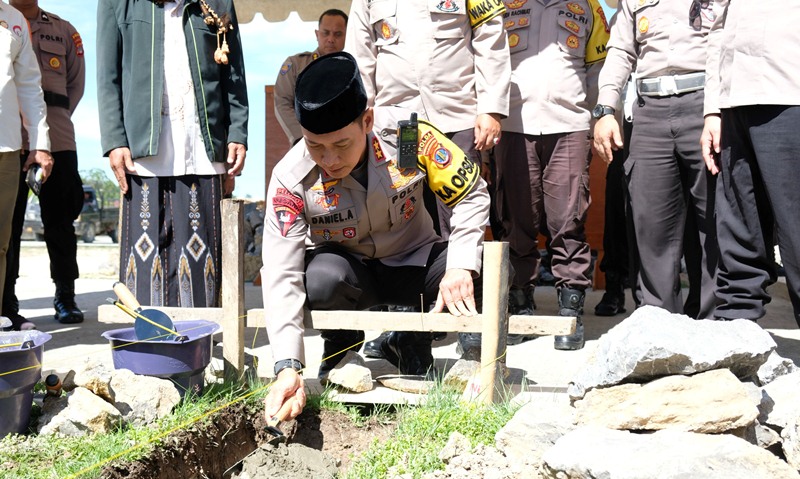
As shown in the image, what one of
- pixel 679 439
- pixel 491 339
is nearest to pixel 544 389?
pixel 491 339

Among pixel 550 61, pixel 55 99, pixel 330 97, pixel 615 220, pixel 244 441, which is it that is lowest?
pixel 244 441

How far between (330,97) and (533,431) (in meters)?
1.26

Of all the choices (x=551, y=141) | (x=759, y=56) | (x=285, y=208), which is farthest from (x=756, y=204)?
(x=285, y=208)

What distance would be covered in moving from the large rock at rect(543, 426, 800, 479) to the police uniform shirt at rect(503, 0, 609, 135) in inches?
87.4

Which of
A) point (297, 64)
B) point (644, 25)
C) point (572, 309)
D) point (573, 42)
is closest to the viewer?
point (644, 25)

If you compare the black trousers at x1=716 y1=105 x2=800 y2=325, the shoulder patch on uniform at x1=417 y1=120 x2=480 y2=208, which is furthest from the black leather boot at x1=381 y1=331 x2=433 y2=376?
the black trousers at x1=716 y1=105 x2=800 y2=325

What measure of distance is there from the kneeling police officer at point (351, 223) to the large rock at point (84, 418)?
0.54 metres

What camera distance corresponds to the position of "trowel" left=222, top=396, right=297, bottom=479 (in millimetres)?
2518

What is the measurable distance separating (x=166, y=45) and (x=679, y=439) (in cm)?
278

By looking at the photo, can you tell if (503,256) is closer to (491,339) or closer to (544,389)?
(491,339)

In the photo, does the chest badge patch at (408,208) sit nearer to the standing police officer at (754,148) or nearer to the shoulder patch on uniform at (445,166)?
the shoulder patch on uniform at (445,166)

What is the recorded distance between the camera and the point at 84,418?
2.56m

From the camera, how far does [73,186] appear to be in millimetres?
4965

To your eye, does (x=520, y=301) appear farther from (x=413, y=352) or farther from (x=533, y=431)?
(x=533, y=431)
